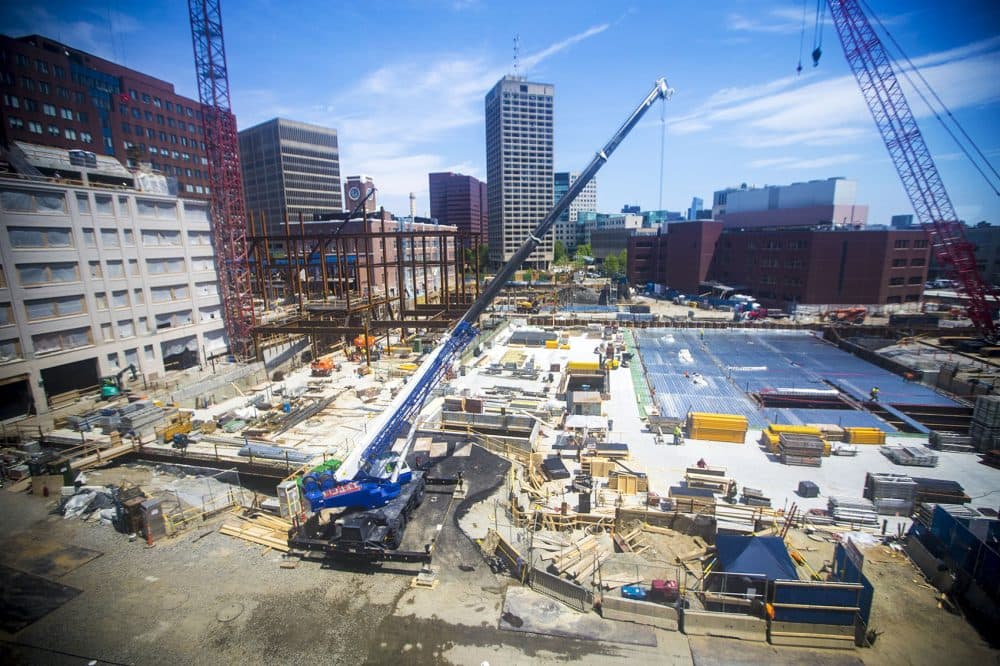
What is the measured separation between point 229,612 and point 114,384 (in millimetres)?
25162

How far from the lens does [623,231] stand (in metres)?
129

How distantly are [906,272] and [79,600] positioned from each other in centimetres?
7958

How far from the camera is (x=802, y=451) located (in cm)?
2078

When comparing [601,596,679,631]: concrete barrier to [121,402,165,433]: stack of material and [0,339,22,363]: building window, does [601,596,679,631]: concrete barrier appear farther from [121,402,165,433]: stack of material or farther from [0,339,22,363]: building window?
[0,339,22,363]: building window

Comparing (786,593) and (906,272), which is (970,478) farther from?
(906,272)

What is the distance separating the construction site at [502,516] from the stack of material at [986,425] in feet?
0.38

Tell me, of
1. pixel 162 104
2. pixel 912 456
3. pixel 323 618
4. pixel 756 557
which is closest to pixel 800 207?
pixel 912 456

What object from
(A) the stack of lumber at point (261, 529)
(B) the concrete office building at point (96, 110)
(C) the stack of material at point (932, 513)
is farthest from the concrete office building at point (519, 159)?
(A) the stack of lumber at point (261, 529)

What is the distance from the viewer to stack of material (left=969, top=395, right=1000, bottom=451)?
21.5 meters

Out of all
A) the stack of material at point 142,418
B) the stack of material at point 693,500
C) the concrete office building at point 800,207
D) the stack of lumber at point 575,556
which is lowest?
the stack of lumber at point 575,556

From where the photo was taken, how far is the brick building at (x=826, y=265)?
5650cm

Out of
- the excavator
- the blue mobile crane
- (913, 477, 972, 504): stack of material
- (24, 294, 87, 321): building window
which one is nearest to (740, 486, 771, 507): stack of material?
(913, 477, 972, 504): stack of material

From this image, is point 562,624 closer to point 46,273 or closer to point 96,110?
point 46,273

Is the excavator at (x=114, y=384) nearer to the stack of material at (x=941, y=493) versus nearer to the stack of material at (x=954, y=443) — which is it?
the stack of material at (x=941, y=493)
